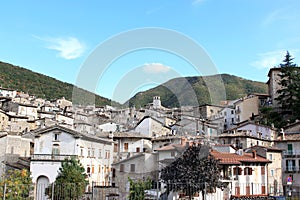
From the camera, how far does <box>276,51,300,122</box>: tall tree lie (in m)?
39.0

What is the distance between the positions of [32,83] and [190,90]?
68.2 m

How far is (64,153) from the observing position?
2486 centimetres

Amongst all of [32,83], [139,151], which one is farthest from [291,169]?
[32,83]

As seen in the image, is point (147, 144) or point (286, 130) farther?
point (286, 130)

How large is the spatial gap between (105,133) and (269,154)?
45.1 ft

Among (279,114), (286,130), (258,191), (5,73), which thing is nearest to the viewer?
(258,191)

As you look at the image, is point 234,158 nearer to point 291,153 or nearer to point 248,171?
point 248,171

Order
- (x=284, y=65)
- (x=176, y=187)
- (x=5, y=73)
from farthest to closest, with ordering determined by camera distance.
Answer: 1. (x=5, y=73)
2. (x=284, y=65)
3. (x=176, y=187)

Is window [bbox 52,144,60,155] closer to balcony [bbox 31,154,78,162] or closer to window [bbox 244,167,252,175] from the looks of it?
balcony [bbox 31,154,78,162]

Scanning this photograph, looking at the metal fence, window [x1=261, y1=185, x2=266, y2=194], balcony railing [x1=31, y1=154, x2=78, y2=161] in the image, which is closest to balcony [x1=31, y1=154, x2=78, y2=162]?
balcony railing [x1=31, y1=154, x2=78, y2=161]

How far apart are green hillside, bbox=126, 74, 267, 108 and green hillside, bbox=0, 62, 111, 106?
3605 centimetres

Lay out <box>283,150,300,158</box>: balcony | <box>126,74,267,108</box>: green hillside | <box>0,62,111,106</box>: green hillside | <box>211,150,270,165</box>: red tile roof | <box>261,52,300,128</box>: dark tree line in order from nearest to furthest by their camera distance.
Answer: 1. <box>126,74,267,108</box>: green hillside
2. <box>211,150,270,165</box>: red tile roof
3. <box>283,150,300,158</box>: balcony
4. <box>261,52,300,128</box>: dark tree line
5. <box>0,62,111,106</box>: green hillside

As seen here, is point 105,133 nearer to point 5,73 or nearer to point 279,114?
point 279,114

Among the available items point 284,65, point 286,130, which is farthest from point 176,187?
point 284,65
